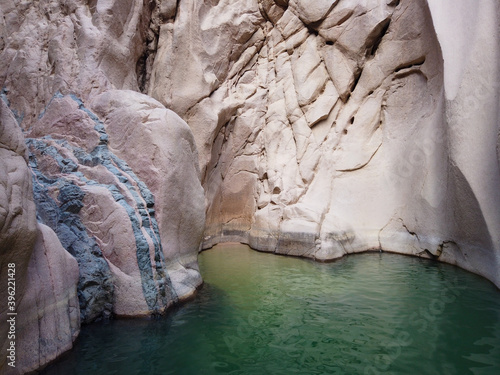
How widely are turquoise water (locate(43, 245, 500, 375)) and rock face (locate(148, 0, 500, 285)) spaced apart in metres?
2.38

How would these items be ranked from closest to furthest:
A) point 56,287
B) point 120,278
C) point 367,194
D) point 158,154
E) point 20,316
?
point 20,316
point 56,287
point 120,278
point 158,154
point 367,194

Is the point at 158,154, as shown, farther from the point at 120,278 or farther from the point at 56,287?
the point at 56,287

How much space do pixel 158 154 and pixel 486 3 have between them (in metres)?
7.21

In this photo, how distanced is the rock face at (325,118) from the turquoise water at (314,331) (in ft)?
7.80

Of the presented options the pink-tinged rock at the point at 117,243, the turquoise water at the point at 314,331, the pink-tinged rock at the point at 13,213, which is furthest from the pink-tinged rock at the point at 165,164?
the pink-tinged rock at the point at 13,213

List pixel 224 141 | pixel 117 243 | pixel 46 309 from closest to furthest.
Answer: pixel 46 309 < pixel 117 243 < pixel 224 141

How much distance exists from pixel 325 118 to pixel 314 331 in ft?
27.3

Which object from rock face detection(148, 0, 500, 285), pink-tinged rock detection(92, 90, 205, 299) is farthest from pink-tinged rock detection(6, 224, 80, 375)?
rock face detection(148, 0, 500, 285)

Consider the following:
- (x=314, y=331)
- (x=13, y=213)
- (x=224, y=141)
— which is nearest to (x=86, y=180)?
(x=13, y=213)

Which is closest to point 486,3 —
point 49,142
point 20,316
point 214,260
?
point 214,260

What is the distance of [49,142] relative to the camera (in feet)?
20.7

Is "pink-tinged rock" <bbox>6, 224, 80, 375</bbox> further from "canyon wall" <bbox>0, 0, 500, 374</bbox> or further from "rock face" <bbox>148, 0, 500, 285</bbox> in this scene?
"rock face" <bbox>148, 0, 500, 285</bbox>

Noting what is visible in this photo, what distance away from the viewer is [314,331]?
462 cm

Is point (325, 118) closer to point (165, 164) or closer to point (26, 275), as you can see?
point (165, 164)
